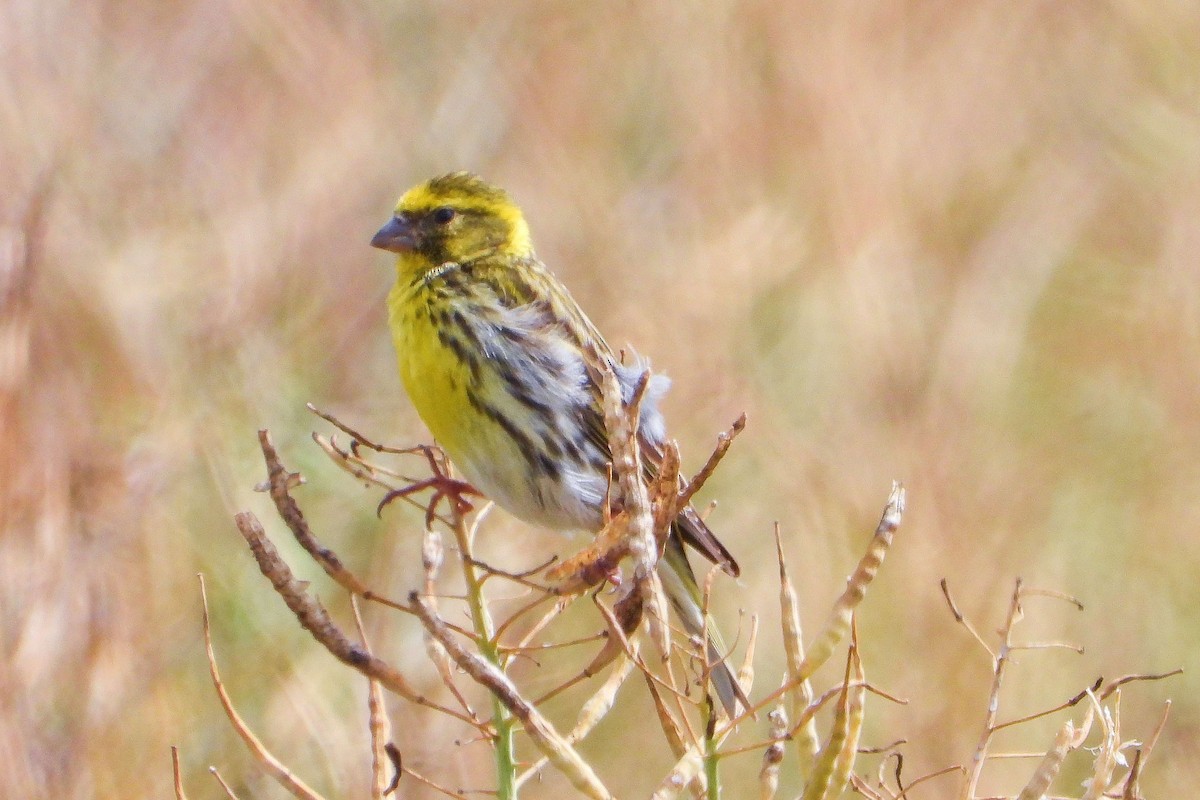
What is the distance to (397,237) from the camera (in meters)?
3.39

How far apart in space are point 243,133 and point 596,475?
5.33ft

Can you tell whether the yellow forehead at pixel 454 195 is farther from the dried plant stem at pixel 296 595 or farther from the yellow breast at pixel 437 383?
the dried plant stem at pixel 296 595

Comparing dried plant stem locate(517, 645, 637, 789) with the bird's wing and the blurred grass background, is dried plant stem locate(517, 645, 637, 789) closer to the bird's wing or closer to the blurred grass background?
the bird's wing

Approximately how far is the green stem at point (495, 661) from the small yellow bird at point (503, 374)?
113cm

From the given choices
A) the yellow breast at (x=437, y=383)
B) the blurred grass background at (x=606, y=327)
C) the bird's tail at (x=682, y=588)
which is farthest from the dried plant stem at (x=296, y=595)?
the blurred grass background at (x=606, y=327)

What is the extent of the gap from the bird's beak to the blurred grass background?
527mm

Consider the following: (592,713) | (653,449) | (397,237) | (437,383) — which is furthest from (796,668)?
(397,237)

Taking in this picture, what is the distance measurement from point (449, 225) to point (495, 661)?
6.10ft

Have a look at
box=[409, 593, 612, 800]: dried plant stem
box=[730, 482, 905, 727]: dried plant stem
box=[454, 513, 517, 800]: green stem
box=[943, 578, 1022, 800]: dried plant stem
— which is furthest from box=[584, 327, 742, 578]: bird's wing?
box=[409, 593, 612, 800]: dried plant stem

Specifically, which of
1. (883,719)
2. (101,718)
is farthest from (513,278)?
(883,719)

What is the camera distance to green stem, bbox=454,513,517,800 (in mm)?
1575

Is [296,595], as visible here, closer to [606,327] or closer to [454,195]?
[454,195]

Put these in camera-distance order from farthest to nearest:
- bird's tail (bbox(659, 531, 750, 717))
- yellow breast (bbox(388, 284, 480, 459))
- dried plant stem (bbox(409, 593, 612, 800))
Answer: yellow breast (bbox(388, 284, 480, 459)) < bird's tail (bbox(659, 531, 750, 717)) < dried plant stem (bbox(409, 593, 612, 800))

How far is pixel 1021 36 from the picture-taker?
18.3 ft
